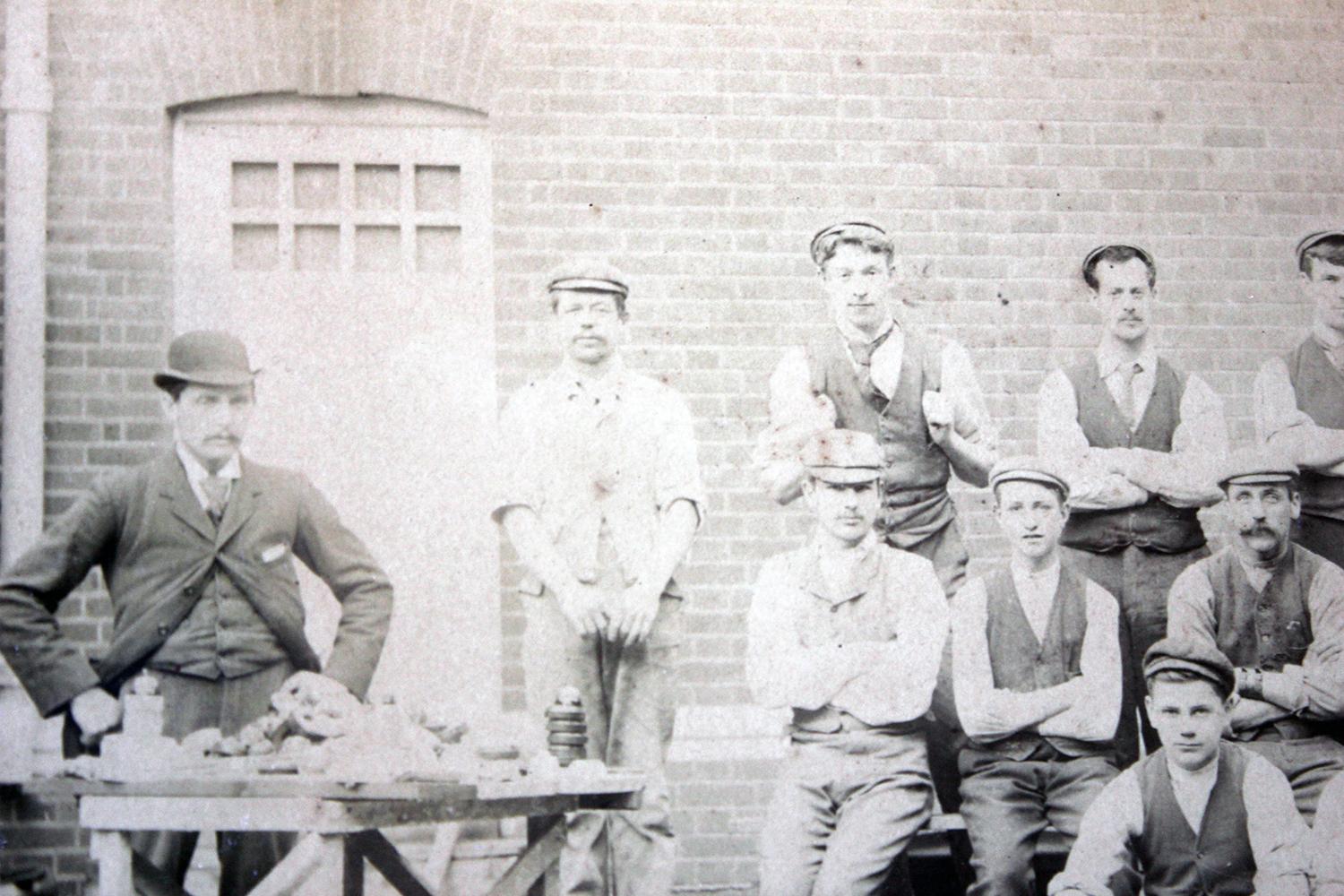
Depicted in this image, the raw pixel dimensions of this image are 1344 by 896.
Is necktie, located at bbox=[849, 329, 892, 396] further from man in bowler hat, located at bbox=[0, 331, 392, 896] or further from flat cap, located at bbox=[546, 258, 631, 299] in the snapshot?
man in bowler hat, located at bbox=[0, 331, 392, 896]

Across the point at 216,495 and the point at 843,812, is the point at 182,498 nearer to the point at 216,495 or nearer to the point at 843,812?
the point at 216,495

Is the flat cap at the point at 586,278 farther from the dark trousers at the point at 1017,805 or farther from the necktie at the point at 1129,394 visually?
the dark trousers at the point at 1017,805

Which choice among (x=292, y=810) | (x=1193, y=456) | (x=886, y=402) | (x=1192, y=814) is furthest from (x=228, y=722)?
(x=1193, y=456)

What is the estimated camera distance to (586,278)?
17.7 feet

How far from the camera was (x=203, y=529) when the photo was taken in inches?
200

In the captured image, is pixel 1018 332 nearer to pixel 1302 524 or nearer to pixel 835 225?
pixel 835 225

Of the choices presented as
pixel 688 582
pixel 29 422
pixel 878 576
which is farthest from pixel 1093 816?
pixel 29 422

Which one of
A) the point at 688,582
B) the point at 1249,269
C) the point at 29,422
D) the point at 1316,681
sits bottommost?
the point at 1316,681

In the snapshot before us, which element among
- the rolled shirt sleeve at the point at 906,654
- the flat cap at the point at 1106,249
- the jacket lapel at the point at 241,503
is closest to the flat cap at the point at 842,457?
the rolled shirt sleeve at the point at 906,654

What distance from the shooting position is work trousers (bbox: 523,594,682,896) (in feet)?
16.6

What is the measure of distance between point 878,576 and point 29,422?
8.59 feet

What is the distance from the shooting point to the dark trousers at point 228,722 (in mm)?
4812

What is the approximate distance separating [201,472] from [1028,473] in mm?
2569

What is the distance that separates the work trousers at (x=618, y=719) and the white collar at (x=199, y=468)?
96 centimetres
